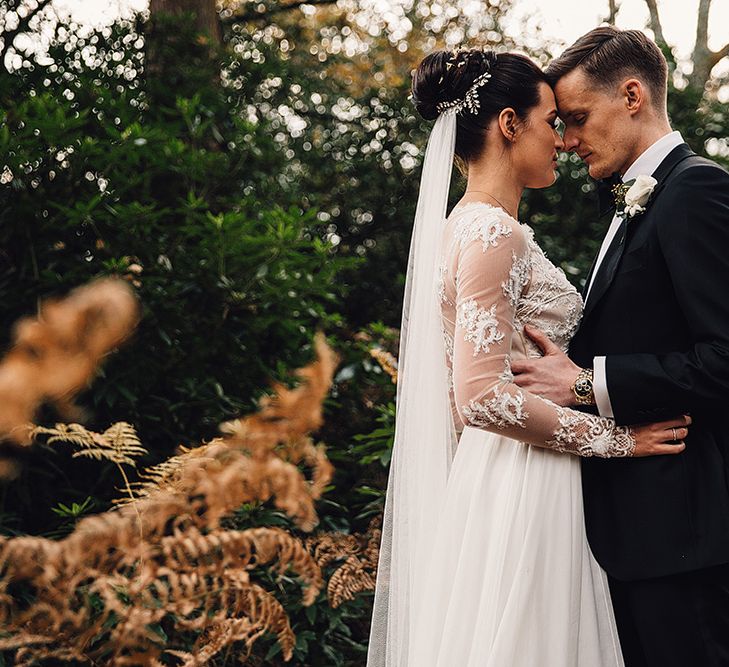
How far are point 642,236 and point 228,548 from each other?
5.42 ft

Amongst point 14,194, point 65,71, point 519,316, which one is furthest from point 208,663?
point 65,71

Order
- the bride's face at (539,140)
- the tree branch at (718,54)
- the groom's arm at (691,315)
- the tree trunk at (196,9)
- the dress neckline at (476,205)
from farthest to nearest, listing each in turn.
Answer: the tree branch at (718,54)
the tree trunk at (196,9)
the bride's face at (539,140)
the dress neckline at (476,205)
the groom's arm at (691,315)

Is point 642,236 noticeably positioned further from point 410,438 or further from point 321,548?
point 321,548

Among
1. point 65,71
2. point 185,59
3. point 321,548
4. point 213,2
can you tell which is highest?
point 213,2

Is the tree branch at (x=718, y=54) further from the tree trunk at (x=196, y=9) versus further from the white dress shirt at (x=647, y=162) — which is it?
the white dress shirt at (x=647, y=162)

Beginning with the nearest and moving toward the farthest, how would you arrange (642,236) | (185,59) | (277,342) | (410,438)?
(642,236) → (410,438) → (277,342) → (185,59)

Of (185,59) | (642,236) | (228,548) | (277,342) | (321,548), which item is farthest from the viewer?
(185,59)

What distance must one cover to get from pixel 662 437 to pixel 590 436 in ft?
0.57

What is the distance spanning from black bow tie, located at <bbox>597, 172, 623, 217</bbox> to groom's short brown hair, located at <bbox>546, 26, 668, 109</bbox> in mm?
234

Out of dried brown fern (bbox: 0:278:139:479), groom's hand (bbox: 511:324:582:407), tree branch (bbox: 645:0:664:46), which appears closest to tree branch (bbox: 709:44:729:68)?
tree branch (bbox: 645:0:664:46)

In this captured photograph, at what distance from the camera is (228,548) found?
2.95 m

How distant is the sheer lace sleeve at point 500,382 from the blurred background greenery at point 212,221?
5.31 feet

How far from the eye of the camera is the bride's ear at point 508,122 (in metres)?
2.56

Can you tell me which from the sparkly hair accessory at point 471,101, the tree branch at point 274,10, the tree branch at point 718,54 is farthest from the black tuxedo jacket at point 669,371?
the tree branch at point 718,54
